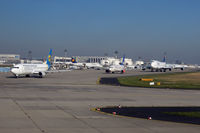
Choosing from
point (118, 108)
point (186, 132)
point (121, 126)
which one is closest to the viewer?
point (186, 132)

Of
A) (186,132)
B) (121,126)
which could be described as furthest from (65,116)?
(186,132)

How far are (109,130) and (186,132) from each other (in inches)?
157

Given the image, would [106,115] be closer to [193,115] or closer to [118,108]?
[118,108]

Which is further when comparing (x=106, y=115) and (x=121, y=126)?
(x=106, y=115)

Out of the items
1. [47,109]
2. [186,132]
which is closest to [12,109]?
[47,109]

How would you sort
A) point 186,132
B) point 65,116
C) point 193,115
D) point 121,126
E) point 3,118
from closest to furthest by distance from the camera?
point 186,132, point 121,126, point 3,118, point 65,116, point 193,115

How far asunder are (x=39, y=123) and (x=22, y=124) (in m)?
0.95

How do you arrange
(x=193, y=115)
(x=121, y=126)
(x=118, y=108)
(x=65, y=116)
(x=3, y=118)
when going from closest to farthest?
(x=121, y=126)
(x=3, y=118)
(x=65, y=116)
(x=193, y=115)
(x=118, y=108)

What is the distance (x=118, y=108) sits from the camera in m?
25.5

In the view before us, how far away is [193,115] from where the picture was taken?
22422mm

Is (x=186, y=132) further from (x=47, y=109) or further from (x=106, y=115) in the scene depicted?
(x=47, y=109)

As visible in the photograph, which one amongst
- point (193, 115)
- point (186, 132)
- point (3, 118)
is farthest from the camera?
point (193, 115)

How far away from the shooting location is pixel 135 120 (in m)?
19.7

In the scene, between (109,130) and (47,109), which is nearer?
(109,130)
